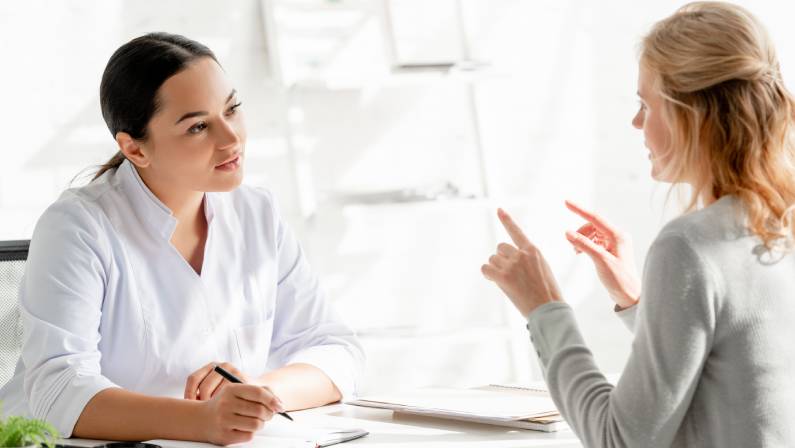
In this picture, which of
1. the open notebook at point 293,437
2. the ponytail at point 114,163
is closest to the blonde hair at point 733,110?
the open notebook at point 293,437

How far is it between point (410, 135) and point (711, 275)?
220cm

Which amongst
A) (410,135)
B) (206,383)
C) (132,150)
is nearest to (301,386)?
(206,383)

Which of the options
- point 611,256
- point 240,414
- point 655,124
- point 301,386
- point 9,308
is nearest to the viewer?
point 655,124

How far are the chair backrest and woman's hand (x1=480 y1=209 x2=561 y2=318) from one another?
92 centimetres

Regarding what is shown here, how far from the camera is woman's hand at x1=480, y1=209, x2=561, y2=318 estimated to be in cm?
127

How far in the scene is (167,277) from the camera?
5.79 feet

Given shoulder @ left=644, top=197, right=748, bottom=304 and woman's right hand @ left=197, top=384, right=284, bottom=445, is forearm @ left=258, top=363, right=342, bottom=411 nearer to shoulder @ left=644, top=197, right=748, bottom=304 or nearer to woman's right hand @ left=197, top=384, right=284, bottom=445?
woman's right hand @ left=197, top=384, right=284, bottom=445

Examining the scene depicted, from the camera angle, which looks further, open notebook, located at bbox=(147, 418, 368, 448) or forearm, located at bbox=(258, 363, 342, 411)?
forearm, located at bbox=(258, 363, 342, 411)

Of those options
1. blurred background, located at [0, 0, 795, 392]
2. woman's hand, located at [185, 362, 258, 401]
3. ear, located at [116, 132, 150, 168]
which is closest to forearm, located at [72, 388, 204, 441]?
woman's hand, located at [185, 362, 258, 401]

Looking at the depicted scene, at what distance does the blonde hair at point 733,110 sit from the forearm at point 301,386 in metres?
0.77

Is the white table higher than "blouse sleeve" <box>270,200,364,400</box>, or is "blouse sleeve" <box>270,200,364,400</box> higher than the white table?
"blouse sleeve" <box>270,200,364,400</box>

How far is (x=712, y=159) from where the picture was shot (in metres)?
1.18

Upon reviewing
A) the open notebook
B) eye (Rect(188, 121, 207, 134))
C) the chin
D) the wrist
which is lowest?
the open notebook

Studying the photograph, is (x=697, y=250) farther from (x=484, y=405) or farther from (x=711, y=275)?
(x=484, y=405)
